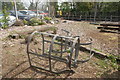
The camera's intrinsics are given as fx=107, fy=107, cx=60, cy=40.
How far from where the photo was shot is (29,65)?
281 centimetres

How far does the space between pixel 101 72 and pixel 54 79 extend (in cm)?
119

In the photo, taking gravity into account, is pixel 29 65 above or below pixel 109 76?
above

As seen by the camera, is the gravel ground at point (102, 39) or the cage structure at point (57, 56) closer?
the cage structure at point (57, 56)

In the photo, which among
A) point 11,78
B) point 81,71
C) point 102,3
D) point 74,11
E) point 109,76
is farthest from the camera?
point 74,11

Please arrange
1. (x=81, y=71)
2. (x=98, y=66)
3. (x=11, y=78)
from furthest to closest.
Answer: (x=98, y=66)
(x=81, y=71)
(x=11, y=78)

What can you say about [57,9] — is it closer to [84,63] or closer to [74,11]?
[74,11]

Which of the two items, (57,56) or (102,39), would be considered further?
(102,39)

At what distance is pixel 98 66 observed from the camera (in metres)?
2.92

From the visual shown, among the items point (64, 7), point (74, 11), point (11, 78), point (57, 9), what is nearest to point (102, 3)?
point (74, 11)

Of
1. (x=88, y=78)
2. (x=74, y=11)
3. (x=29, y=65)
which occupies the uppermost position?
(x=74, y=11)

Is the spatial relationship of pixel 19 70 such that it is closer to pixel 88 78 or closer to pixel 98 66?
pixel 88 78

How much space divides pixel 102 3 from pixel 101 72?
18585 mm

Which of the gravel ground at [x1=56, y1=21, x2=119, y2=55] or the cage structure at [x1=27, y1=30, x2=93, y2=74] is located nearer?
the cage structure at [x1=27, y1=30, x2=93, y2=74]

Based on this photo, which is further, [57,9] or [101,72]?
[57,9]
